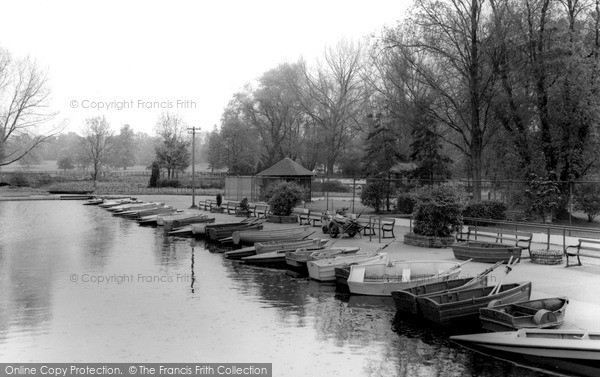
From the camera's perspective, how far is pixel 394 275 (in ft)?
56.4

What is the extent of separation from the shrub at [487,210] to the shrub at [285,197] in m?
9.94

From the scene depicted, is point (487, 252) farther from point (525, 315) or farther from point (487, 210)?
point (487, 210)

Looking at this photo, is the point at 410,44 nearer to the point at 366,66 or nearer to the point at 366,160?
the point at 366,160

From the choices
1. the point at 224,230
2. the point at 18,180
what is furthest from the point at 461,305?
the point at 18,180

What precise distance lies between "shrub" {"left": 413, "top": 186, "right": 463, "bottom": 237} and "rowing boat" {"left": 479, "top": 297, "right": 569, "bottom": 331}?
1037 cm

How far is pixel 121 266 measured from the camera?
856 inches

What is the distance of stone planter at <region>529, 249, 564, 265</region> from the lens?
61.2ft

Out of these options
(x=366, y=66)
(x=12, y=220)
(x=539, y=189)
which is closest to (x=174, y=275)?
(x=539, y=189)

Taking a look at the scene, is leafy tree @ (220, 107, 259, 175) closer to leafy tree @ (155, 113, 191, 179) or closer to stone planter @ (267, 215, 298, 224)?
leafy tree @ (155, 113, 191, 179)

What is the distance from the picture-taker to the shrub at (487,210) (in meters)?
30.3

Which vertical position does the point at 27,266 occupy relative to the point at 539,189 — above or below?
below

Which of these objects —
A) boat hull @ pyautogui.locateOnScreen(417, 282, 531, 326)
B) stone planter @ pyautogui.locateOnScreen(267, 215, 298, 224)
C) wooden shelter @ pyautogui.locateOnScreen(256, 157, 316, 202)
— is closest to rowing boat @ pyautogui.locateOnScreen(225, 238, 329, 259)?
boat hull @ pyautogui.locateOnScreen(417, 282, 531, 326)

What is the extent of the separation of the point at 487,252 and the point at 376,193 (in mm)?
21191

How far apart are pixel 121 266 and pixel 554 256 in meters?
15.9
